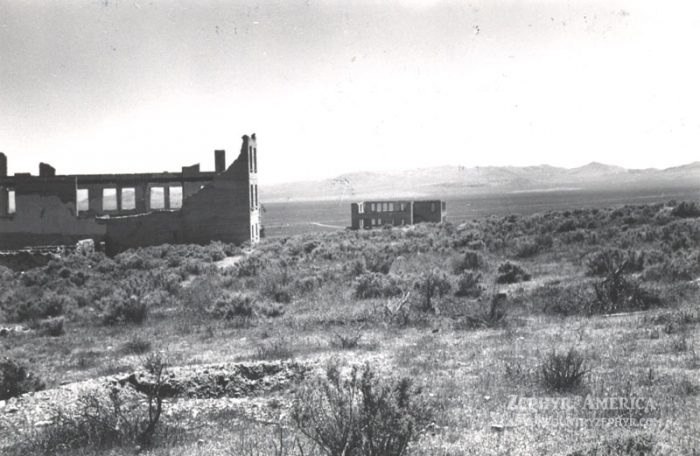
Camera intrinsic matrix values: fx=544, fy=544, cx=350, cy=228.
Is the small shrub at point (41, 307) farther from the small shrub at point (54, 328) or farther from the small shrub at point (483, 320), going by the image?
the small shrub at point (483, 320)

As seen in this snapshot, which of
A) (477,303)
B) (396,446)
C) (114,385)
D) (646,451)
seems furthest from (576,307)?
(114,385)

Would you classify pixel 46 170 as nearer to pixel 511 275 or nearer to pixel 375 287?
pixel 375 287

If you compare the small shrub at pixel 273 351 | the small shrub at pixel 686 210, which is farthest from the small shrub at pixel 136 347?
the small shrub at pixel 686 210

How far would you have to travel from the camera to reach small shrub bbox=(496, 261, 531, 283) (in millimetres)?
18375

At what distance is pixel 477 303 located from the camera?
14.8 meters

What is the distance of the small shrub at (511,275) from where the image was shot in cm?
1838

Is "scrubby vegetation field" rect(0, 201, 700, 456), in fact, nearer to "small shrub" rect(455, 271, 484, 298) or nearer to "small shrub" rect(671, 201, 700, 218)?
"small shrub" rect(455, 271, 484, 298)

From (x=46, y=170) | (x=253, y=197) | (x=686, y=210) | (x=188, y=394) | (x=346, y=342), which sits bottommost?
(x=188, y=394)

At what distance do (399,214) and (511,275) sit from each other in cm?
3764

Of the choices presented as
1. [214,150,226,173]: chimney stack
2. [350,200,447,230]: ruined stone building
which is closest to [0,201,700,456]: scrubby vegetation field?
[214,150,226,173]: chimney stack

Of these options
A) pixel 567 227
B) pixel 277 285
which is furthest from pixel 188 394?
pixel 567 227

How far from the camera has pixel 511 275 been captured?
18.5m

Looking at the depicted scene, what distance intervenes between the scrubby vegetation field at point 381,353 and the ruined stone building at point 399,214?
100ft

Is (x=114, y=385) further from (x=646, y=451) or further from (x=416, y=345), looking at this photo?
(x=646, y=451)
